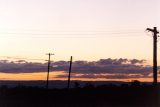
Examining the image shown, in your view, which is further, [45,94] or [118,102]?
[45,94]

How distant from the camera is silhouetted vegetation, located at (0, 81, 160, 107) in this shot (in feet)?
169

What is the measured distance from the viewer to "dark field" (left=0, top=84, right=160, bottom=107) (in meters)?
51.4

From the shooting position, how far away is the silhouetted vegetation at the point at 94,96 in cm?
5147

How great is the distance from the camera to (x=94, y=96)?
57.8m

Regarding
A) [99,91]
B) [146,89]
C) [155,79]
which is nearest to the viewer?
[155,79]

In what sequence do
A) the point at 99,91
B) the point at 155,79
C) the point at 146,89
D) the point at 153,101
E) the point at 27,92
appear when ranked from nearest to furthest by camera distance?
the point at 155,79 < the point at 153,101 < the point at 146,89 < the point at 99,91 < the point at 27,92

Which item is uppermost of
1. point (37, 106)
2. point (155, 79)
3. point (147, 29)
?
point (147, 29)

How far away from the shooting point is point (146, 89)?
55125 millimetres

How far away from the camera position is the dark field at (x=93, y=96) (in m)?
51.4

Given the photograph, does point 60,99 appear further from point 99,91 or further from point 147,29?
point 147,29

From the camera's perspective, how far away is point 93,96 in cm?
5781

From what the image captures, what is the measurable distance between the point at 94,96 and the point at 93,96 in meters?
0.13

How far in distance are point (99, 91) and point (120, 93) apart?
3.41 m

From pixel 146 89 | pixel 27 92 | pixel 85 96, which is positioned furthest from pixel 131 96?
pixel 27 92
